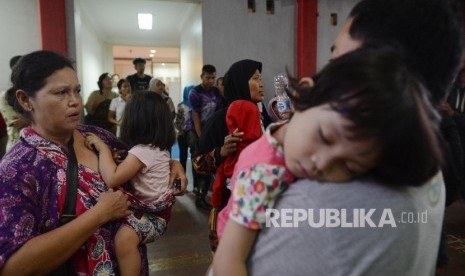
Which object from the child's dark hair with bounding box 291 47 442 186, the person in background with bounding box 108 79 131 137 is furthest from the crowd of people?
the person in background with bounding box 108 79 131 137

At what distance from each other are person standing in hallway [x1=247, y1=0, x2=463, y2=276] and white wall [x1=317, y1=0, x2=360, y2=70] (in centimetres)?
505

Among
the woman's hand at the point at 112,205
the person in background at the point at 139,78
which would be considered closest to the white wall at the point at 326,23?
the person in background at the point at 139,78

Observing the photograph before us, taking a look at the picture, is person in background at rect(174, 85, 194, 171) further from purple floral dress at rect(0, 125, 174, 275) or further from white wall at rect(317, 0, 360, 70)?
purple floral dress at rect(0, 125, 174, 275)

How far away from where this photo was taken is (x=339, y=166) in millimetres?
593

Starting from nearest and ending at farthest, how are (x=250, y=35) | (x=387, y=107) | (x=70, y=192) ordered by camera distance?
(x=387, y=107) < (x=70, y=192) < (x=250, y=35)

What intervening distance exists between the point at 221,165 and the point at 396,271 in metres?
1.39

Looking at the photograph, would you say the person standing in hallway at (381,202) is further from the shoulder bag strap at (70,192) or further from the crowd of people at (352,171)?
the shoulder bag strap at (70,192)

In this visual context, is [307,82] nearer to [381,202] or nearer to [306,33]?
[381,202]

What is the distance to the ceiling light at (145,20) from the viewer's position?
24.1ft

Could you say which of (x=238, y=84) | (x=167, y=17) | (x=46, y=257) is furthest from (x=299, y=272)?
(x=167, y=17)

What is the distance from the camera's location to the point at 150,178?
5.57ft

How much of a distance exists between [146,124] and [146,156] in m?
0.19

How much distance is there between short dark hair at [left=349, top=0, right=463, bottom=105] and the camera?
0.64 meters

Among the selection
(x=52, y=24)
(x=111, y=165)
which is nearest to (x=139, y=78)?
(x=52, y=24)
